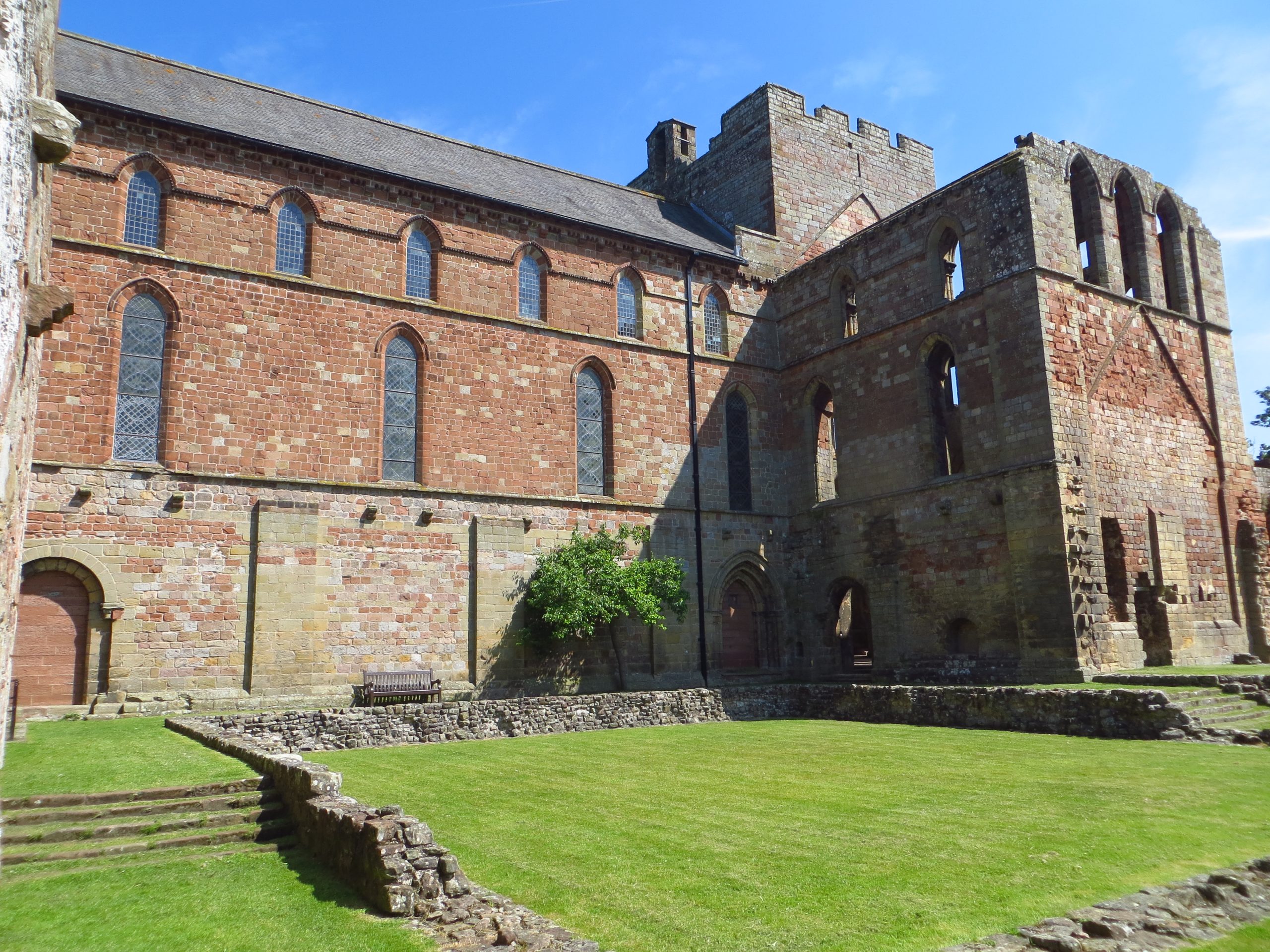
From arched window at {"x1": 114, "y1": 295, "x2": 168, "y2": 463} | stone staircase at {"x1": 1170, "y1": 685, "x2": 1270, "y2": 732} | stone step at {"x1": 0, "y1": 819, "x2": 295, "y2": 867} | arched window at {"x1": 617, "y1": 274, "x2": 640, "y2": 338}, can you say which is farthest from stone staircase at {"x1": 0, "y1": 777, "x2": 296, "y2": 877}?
arched window at {"x1": 617, "y1": 274, "x2": 640, "y2": 338}

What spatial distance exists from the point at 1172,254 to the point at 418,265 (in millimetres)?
19484

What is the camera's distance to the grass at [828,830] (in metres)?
6.35

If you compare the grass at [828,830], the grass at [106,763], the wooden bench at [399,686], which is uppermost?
the wooden bench at [399,686]

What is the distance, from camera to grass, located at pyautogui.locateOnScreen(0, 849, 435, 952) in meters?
6.23

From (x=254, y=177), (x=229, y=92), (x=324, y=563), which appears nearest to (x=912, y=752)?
(x=324, y=563)

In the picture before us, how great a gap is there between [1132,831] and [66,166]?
70.3 ft

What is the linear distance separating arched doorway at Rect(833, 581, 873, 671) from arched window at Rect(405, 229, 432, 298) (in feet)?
44.3

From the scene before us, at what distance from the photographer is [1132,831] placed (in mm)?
8422

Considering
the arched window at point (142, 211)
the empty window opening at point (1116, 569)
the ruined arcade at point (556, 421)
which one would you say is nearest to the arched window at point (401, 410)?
the ruined arcade at point (556, 421)

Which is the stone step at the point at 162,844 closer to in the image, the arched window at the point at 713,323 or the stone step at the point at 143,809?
the stone step at the point at 143,809

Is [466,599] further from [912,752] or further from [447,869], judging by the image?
[447,869]

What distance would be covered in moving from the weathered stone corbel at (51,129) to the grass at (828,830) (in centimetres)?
600

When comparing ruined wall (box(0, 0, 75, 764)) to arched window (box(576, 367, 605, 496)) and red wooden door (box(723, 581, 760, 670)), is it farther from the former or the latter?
red wooden door (box(723, 581, 760, 670))

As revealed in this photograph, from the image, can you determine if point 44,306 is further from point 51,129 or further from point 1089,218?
point 1089,218
